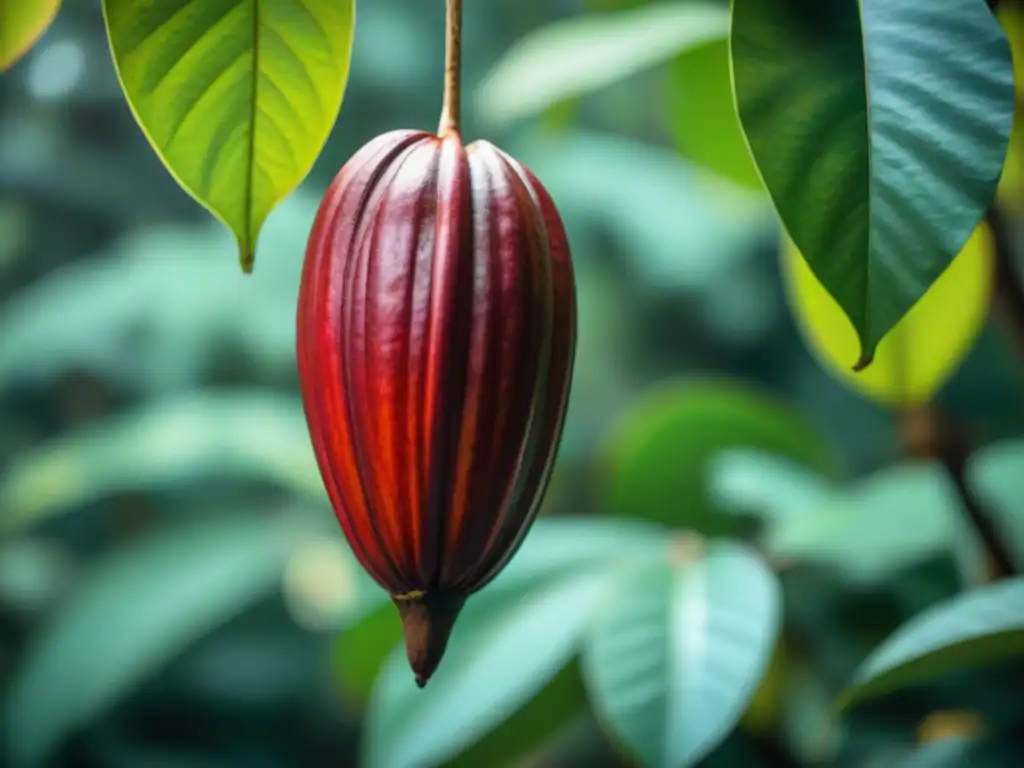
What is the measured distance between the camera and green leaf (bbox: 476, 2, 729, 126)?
1.87 feet

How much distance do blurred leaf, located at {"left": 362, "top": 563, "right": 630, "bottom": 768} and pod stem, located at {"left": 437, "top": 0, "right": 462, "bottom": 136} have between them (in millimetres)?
330

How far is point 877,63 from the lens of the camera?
28cm

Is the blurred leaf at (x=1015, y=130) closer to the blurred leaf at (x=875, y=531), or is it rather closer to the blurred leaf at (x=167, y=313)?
the blurred leaf at (x=875, y=531)

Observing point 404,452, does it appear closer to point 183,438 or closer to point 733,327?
point 183,438

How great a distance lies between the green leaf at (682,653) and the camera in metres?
0.43

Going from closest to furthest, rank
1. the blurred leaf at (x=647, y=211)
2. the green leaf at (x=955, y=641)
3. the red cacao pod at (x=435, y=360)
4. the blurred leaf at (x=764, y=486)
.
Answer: the red cacao pod at (x=435, y=360)
the green leaf at (x=955, y=641)
the blurred leaf at (x=764, y=486)
the blurred leaf at (x=647, y=211)

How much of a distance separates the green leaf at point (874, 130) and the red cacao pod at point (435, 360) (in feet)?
0.18

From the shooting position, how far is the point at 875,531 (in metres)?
0.65

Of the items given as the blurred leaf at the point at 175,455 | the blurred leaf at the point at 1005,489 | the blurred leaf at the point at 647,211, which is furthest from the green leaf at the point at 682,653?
the blurred leaf at the point at 647,211

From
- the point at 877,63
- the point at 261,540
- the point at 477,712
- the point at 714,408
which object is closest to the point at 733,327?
the point at 261,540

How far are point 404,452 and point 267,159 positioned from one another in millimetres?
93

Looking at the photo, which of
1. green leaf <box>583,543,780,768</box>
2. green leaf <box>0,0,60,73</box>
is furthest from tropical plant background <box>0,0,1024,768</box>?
green leaf <box>0,0,60,73</box>

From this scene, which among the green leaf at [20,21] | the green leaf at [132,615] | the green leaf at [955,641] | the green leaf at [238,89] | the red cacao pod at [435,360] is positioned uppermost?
the green leaf at [20,21]

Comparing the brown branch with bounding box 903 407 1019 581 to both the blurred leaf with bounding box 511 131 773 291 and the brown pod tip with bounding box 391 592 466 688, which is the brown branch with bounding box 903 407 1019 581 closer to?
the brown pod tip with bounding box 391 592 466 688
